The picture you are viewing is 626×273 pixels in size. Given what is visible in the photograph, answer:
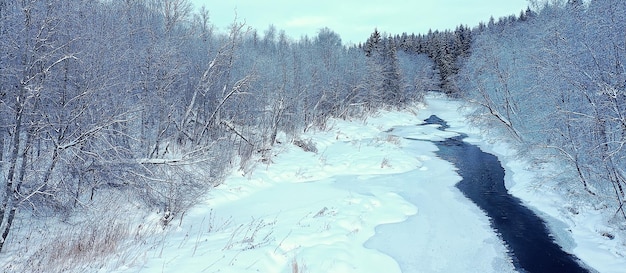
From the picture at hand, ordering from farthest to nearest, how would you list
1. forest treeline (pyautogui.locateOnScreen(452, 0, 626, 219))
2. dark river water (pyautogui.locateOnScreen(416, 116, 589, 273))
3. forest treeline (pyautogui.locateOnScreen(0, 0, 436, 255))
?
1. forest treeline (pyautogui.locateOnScreen(452, 0, 626, 219))
2. dark river water (pyautogui.locateOnScreen(416, 116, 589, 273))
3. forest treeline (pyautogui.locateOnScreen(0, 0, 436, 255))

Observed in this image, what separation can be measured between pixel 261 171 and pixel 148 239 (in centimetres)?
765

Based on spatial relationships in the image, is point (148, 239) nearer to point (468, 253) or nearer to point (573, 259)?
point (468, 253)

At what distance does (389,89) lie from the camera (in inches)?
1876

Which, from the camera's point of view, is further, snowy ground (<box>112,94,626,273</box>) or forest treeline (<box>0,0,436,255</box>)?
snowy ground (<box>112,94,626,273</box>)

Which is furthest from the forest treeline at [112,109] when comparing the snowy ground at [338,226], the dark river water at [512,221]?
the dark river water at [512,221]

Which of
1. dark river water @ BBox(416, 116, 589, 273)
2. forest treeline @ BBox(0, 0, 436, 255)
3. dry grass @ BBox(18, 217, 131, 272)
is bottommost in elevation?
dark river water @ BBox(416, 116, 589, 273)

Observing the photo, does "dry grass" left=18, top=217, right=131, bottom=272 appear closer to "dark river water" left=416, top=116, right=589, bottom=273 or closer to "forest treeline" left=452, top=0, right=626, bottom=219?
"dark river water" left=416, top=116, right=589, bottom=273

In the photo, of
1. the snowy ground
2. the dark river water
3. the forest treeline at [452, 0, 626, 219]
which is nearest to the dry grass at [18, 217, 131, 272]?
the snowy ground

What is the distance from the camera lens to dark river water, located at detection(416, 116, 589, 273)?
8.31 metres

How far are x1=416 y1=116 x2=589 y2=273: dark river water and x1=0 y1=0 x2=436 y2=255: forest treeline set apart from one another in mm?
7770

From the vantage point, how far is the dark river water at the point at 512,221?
8.31 meters

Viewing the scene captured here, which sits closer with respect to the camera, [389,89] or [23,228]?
[23,228]

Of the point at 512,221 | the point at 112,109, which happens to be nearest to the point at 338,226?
the point at 512,221

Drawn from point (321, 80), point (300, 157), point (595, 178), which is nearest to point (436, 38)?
point (321, 80)
